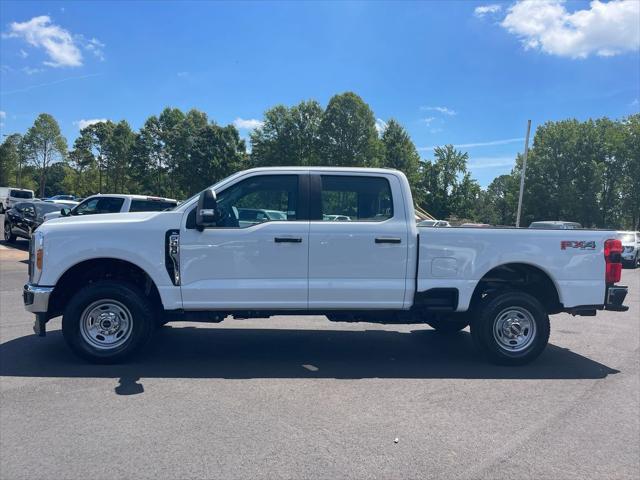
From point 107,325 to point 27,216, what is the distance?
14.2 m

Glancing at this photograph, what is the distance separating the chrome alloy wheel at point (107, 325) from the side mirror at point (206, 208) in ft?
4.38

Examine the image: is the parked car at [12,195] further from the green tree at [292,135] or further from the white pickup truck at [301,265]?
the white pickup truck at [301,265]

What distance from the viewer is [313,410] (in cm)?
446

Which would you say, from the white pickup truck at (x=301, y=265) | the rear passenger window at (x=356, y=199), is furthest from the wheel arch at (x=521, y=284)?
the rear passenger window at (x=356, y=199)

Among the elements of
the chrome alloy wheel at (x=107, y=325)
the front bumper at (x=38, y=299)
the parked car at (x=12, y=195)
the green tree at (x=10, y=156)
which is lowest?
the chrome alloy wheel at (x=107, y=325)

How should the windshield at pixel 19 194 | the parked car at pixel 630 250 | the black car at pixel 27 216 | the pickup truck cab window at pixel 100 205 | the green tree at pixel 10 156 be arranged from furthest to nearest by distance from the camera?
the green tree at pixel 10 156 → the windshield at pixel 19 194 → the parked car at pixel 630 250 → the black car at pixel 27 216 → the pickup truck cab window at pixel 100 205

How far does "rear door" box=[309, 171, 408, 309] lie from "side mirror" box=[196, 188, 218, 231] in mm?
1093

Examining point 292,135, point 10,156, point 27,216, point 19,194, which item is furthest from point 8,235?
point 10,156

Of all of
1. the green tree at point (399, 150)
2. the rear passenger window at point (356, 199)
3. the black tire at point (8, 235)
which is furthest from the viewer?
the green tree at point (399, 150)

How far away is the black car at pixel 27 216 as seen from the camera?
56.7ft

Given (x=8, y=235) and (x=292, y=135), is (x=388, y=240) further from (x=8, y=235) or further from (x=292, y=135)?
(x=292, y=135)

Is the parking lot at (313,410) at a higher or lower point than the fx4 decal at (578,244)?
lower

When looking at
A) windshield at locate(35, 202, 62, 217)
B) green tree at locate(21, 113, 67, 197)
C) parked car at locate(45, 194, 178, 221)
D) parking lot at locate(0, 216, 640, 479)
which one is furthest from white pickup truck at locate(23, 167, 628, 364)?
green tree at locate(21, 113, 67, 197)

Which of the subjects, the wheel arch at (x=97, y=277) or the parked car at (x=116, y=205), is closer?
the wheel arch at (x=97, y=277)
